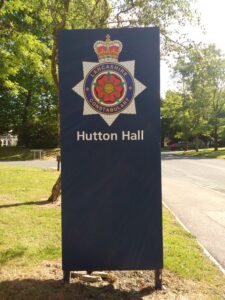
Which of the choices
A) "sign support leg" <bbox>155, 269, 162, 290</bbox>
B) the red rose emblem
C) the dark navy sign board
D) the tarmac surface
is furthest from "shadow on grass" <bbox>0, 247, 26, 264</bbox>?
the tarmac surface

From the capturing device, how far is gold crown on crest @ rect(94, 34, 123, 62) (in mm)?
4445

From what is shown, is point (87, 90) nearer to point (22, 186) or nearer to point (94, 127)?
point (94, 127)

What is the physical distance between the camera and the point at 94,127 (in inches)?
178

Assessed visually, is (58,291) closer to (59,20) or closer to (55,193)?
(55,193)

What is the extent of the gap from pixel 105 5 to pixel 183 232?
6400 mm

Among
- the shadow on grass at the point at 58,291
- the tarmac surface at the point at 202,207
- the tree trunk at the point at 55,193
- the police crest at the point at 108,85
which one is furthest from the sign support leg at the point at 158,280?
the tree trunk at the point at 55,193

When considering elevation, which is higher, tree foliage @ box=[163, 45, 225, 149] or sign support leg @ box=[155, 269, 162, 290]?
tree foliage @ box=[163, 45, 225, 149]

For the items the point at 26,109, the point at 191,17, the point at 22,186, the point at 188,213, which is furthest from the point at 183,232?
the point at 26,109

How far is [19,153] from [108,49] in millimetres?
31022

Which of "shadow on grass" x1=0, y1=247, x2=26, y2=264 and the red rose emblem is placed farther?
"shadow on grass" x1=0, y1=247, x2=26, y2=264

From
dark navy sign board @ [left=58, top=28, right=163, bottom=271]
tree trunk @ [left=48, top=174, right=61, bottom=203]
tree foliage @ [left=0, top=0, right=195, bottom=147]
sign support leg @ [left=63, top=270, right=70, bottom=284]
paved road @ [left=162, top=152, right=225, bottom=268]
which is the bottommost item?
paved road @ [left=162, top=152, right=225, bottom=268]

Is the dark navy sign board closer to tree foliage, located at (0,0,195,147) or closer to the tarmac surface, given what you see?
the tarmac surface

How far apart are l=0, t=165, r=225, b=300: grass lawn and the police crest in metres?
1.97

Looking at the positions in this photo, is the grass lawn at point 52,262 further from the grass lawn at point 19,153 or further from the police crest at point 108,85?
the grass lawn at point 19,153
